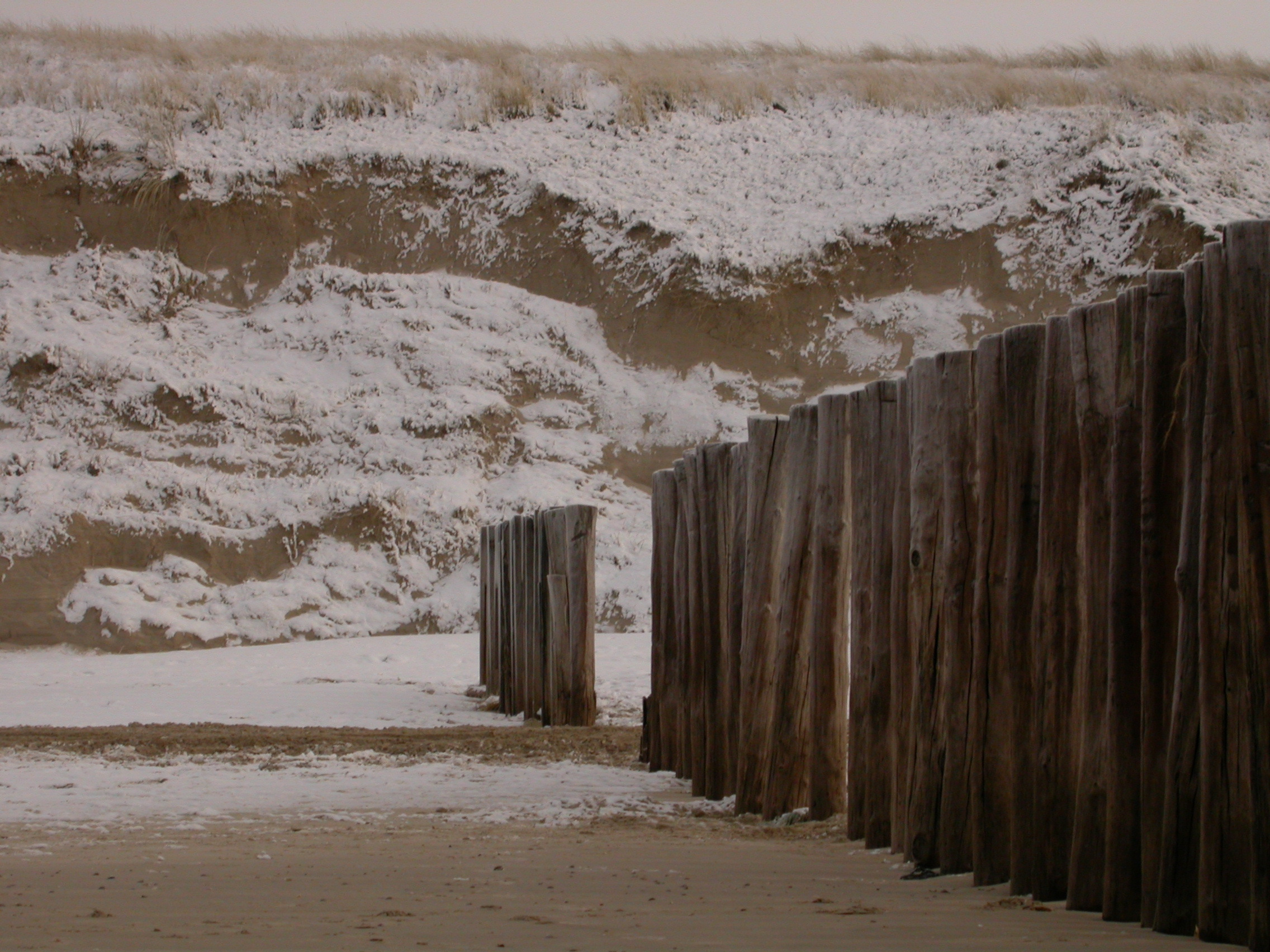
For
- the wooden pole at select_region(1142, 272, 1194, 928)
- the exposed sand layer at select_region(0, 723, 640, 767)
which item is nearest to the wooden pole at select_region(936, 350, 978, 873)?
the wooden pole at select_region(1142, 272, 1194, 928)

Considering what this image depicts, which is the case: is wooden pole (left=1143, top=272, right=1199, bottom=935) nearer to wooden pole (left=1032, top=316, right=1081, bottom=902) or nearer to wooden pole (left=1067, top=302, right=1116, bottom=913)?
wooden pole (left=1067, top=302, right=1116, bottom=913)

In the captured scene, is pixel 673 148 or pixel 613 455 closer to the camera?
pixel 613 455

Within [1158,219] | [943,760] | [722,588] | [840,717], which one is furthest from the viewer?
[1158,219]

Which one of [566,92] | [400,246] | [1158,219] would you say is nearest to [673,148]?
[566,92]

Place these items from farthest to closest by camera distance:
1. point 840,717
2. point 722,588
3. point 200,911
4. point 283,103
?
point 283,103 < point 722,588 < point 840,717 < point 200,911

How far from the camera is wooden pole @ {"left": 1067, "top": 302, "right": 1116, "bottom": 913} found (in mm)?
2934

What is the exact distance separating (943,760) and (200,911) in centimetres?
207

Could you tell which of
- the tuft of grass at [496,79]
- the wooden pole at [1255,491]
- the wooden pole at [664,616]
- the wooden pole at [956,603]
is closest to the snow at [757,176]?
the tuft of grass at [496,79]

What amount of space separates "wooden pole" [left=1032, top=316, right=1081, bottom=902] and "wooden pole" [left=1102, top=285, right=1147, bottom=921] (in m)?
0.20

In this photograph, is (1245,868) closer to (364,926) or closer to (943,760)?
(943,760)

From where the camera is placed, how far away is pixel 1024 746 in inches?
128

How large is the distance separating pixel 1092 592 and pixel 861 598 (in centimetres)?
131

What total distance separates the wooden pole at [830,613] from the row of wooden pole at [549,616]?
11.5 ft

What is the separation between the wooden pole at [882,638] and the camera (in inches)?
158
